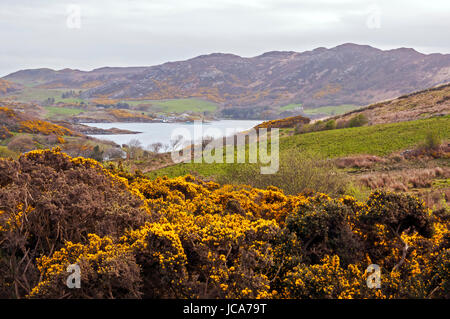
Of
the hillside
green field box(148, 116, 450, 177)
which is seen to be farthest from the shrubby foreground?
the hillside

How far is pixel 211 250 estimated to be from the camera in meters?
6.29

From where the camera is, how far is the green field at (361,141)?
37594 millimetres

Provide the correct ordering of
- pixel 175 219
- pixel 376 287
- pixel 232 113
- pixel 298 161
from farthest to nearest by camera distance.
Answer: pixel 232 113
pixel 298 161
pixel 175 219
pixel 376 287

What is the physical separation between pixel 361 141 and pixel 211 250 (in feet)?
131

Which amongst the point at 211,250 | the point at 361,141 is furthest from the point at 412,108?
the point at 211,250

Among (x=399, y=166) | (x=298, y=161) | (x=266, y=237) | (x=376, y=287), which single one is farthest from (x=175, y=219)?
(x=399, y=166)

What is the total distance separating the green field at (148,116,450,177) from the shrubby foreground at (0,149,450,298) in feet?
88.1

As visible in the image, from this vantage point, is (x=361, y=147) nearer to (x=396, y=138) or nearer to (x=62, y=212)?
(x=396, y=138)

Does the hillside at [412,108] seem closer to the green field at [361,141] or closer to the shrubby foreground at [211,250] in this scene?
the green field at [361,141]

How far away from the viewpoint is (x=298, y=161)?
66.5 ft

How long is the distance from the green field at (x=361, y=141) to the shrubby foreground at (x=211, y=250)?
26848mm

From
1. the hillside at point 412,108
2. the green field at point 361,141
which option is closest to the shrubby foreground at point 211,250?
the green field at point 361,141

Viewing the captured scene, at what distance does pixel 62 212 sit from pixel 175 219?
275cm

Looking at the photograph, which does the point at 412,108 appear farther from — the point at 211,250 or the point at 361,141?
the point at 211,250
